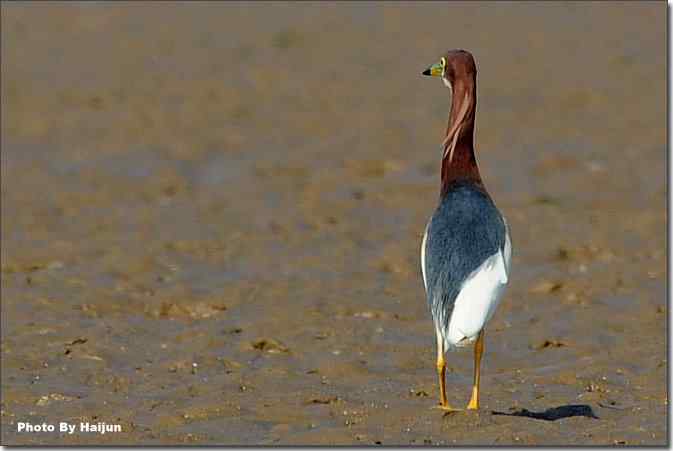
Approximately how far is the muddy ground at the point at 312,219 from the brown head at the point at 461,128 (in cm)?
126

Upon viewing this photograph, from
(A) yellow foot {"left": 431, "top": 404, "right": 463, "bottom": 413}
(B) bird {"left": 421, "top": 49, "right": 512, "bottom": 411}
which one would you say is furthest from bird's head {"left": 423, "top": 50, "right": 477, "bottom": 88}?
(A) yellow foot {"left": 431, "top": 404, "right": 463, "bottom": 413}

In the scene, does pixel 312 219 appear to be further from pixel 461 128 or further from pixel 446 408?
pixel 446 408

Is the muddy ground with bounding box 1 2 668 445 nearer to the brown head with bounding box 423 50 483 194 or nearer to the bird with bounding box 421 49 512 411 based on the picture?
the bird with bounding box 421 49 512 411

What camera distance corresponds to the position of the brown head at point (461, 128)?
7.67 metres

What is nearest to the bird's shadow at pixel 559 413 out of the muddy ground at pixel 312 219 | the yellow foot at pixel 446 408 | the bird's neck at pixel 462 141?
the muddy ground at pixel 312 219

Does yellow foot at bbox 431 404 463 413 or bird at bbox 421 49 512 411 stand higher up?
bird at bbox 421 49 512 411

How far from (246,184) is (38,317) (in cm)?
456

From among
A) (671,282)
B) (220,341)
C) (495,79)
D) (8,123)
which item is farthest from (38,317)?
(495,79)

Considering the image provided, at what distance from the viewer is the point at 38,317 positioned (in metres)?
9.95

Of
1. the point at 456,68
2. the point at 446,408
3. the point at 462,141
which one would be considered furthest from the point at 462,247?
the point at 456,68

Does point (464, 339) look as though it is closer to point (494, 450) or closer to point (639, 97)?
point (494, 450)

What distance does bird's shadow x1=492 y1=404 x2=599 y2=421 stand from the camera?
7469 millimetres

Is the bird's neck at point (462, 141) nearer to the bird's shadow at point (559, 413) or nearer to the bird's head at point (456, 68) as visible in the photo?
the bird's head at point (456, 68)

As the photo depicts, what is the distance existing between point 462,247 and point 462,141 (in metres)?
0.72
